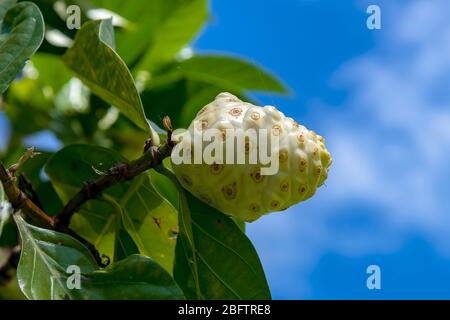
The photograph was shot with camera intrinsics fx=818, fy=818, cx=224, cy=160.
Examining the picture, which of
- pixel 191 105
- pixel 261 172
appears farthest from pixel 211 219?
pixel 191 105

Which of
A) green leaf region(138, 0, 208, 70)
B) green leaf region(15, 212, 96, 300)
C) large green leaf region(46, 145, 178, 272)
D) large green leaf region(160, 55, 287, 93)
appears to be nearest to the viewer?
green leaf region(15, 212, 96, 300)

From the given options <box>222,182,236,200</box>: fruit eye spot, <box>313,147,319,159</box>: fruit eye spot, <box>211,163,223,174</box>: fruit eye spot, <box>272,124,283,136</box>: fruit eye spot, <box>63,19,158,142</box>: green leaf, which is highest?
<box>63,19,158,142</box>: green leaf

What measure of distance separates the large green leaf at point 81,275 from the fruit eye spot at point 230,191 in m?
0.17

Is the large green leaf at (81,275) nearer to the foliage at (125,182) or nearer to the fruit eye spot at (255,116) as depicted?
the foliage at (125,182)

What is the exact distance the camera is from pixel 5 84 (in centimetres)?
146

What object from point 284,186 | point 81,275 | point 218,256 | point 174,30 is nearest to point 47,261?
point 81,275

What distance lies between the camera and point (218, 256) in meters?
1.58

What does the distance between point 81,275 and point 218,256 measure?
281mm

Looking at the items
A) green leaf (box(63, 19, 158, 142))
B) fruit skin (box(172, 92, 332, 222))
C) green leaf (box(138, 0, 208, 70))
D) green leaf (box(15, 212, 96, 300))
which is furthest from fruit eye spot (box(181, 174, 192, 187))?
green leaf (box(138, 0, 208, 70))

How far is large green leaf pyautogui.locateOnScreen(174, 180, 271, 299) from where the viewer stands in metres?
1.56

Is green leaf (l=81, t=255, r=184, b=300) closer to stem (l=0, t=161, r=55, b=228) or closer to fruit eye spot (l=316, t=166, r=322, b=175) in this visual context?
stem (l=0, t=161, r=55, b=228)

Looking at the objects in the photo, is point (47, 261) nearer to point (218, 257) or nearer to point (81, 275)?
point (81, 275)

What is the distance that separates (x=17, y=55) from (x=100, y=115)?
54.2 inches

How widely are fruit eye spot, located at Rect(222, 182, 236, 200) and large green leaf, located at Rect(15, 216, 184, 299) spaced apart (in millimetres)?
174
